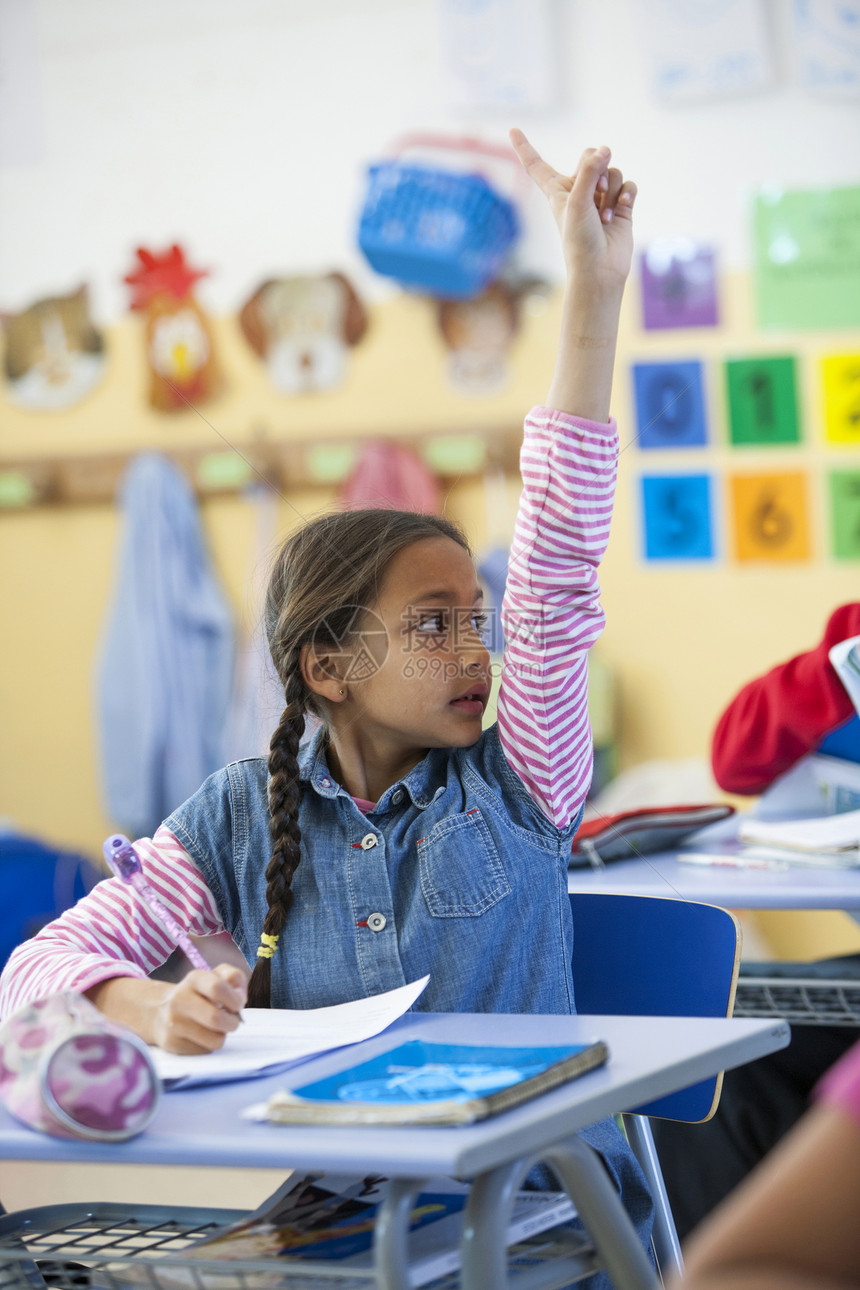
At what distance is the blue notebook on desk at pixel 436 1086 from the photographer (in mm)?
626

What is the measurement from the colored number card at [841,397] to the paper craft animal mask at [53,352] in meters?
1.48

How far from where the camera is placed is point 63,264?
283cm

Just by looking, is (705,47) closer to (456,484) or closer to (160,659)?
(456,484)

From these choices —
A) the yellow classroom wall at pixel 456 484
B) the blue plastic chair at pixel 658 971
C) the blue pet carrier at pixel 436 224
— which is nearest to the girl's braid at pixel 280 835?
the blue plastic chair at pixel 658 971

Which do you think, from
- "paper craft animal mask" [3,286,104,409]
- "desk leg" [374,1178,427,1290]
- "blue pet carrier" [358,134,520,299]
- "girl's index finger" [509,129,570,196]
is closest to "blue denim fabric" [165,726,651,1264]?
"desk leg" [374,1178,427,1290]

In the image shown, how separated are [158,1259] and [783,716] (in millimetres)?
1047

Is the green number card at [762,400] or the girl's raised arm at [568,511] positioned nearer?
the girl's raised arm at [568,511]

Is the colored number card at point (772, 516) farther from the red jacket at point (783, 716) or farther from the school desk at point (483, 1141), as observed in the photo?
the school desk at point (483, 1141)

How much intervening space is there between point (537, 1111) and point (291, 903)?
15.5 inches

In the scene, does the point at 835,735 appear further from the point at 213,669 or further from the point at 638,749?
the point at 213,669

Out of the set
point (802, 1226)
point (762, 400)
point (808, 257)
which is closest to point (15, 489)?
point (762, 400)

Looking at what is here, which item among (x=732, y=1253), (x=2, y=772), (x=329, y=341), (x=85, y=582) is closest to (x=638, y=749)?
(x=329, y=341)

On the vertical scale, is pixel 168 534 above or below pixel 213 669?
above

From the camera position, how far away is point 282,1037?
83 cm
